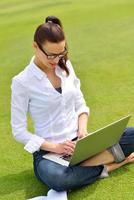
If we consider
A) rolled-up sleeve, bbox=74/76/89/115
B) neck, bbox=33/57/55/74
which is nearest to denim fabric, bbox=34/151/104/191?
rolled-up sleeve, bbox=74/76/89/115

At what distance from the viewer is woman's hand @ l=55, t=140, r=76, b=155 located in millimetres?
2920

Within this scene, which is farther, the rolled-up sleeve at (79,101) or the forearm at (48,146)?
the rolled-up sleeve at (79,101)

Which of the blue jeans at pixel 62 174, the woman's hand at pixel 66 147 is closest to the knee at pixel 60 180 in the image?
the blue jeans at pixel 62 174

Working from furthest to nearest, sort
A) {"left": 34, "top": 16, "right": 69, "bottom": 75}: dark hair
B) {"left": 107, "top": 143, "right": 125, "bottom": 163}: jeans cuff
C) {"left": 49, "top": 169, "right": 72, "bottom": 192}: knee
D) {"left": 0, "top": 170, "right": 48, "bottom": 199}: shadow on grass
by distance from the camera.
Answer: {"left": 107, "top": 143, "right": 125, "bottom": 163}: jeans cuff → {"left": 0, "top": 170, "right": 48, "bottom": 199}: shadow on grass → {"left": 49, "top": 169, "right": 72, "bottom": 192}: knee → {"left": 34, "top": 16, "right": 69, "bottom": 75}: dark hair

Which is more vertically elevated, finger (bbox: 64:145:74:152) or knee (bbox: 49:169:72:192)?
finger (bbox: 64:145:74:152)

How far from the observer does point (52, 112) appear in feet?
10.0

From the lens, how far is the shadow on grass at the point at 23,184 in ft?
10.1

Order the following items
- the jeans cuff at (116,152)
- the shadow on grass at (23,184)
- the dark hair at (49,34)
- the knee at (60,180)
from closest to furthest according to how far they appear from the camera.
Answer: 1. the dark hair at (49,34)
2. the knee at (60,180)
3. the shadow on grass at (23,184)
4. the jeans cuff at (116,152)

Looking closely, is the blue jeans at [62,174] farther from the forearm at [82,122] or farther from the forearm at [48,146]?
the forearm at [82,122]

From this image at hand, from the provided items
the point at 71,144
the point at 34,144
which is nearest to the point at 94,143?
the point at 71,144

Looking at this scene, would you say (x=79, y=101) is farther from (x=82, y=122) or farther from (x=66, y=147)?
(x=66, y=147)

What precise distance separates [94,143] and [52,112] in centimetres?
35

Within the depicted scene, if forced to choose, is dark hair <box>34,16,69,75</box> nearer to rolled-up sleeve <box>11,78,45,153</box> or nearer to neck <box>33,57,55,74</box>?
neck <box>33,57,55,74</box>

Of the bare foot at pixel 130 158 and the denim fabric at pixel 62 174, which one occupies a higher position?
the denim fabric at pixel 62 174
